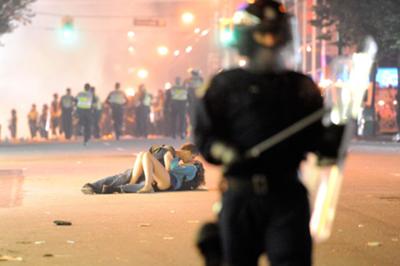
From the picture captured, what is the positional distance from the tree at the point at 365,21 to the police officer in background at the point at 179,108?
7.62 metres

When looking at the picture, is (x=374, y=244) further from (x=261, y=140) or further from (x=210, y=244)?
(x=261, y=140)

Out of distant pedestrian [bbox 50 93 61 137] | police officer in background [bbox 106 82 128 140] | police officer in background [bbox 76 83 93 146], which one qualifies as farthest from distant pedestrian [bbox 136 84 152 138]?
police officer in background [bbox 76 83 93 146]

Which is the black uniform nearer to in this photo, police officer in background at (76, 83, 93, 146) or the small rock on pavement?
the small rock on pavement

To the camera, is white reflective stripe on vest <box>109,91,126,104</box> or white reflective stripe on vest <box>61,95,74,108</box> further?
white reflective stripe on vest <box>61,95,74,108</box>

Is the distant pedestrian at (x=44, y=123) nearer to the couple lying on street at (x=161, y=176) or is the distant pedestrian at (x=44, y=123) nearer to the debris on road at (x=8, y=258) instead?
the couple lying on street at (x=161, y=176)

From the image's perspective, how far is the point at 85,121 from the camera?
30.9 m

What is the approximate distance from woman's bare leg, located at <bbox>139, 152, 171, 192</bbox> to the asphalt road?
23cm

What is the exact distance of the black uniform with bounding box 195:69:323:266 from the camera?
175 inches

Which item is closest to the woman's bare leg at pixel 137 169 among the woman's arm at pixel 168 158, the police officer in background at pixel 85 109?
the woman's arm at pixel 168 158

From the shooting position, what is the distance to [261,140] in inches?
176

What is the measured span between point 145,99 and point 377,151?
12647 mm

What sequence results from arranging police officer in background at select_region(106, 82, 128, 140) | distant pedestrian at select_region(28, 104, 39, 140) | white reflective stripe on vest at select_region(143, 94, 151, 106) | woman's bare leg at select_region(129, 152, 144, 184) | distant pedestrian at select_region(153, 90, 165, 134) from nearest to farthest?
woman's bare leg at select_region(129, 152, 144, 184) → police officer in background at select_region(106, 82, 128, 140) → white reflective stripe on vest at select_region(143, 94, 151, 106) → distant pedestrian at select_region(153, 90, 165, 134) → distant pedestrian at select_region(28, 104, 39, 140)

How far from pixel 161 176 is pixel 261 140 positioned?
983 centimetres

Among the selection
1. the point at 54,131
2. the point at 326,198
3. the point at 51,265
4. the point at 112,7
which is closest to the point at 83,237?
the point at 51,265
